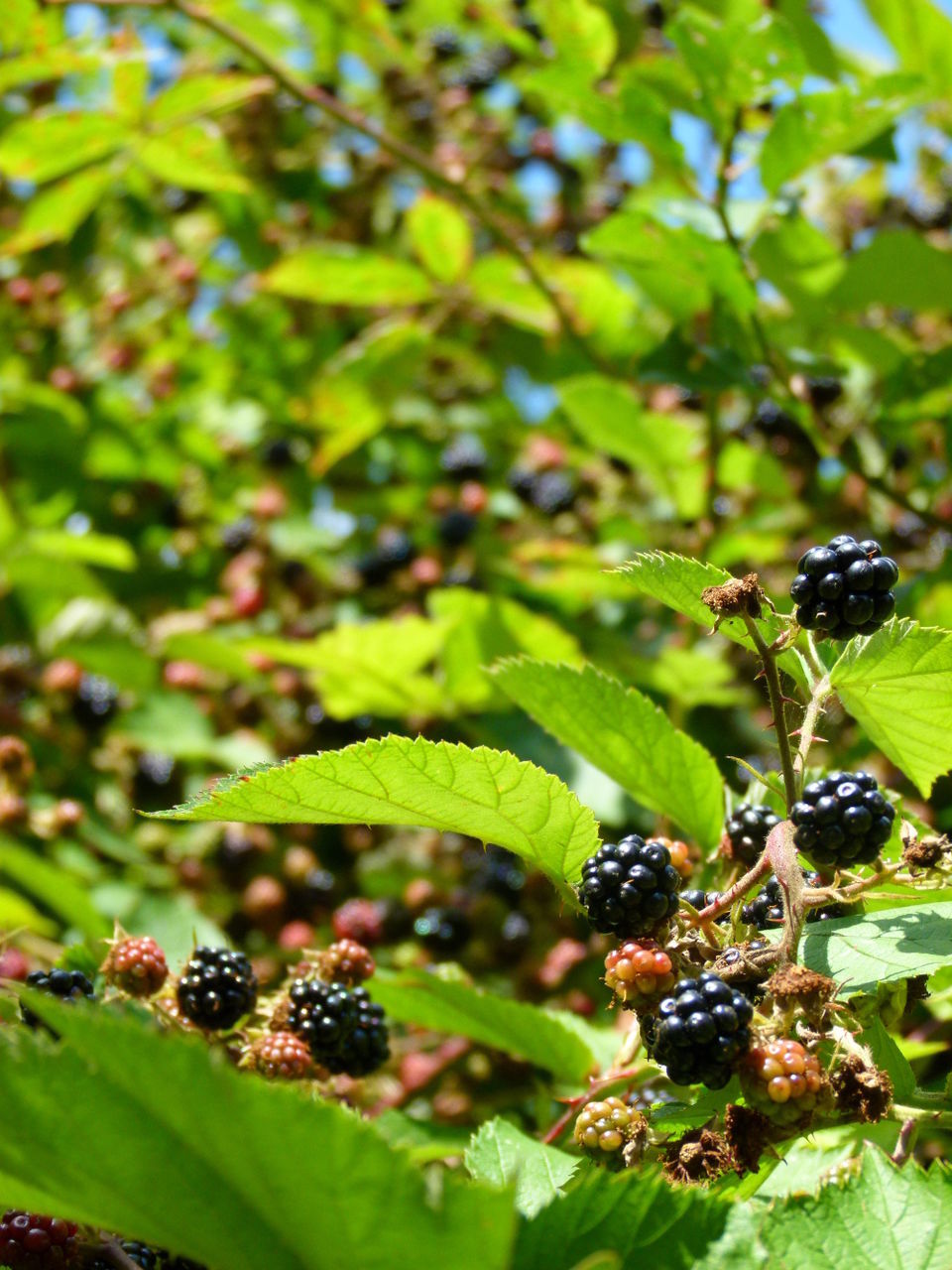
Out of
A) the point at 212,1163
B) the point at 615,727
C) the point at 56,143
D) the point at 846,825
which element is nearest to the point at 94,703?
the point at 56,143

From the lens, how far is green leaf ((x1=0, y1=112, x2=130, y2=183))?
258 cm

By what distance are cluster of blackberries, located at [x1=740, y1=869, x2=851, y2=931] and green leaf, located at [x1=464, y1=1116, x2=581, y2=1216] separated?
29 centimetres

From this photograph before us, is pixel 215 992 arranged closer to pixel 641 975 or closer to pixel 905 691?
pixel 641 975

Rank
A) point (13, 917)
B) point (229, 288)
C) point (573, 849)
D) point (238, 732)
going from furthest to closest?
1. point (229, 288)
2. point (238, 732)
3. point (13, 917)
4. point (573, 849)

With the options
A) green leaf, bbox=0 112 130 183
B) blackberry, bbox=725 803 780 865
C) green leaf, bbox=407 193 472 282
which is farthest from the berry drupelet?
green leaf, bbox=0 112 130 183

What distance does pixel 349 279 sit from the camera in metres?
2.81

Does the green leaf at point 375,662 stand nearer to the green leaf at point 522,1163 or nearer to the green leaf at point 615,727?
the green leaf at point 615,727

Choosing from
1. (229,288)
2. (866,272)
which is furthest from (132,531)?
(866,272)

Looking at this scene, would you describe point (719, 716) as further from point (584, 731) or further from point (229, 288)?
point (229, 288)

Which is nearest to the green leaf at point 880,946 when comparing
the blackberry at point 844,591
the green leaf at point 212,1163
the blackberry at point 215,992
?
the blackberry at point 844,591

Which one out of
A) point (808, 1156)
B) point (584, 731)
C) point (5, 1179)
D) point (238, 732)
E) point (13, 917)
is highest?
point (5, 1179)

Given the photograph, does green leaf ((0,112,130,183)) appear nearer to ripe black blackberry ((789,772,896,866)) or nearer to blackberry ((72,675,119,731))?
blackberry ((72,675,119,731))

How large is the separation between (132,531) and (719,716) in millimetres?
1883

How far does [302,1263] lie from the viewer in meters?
0.76
